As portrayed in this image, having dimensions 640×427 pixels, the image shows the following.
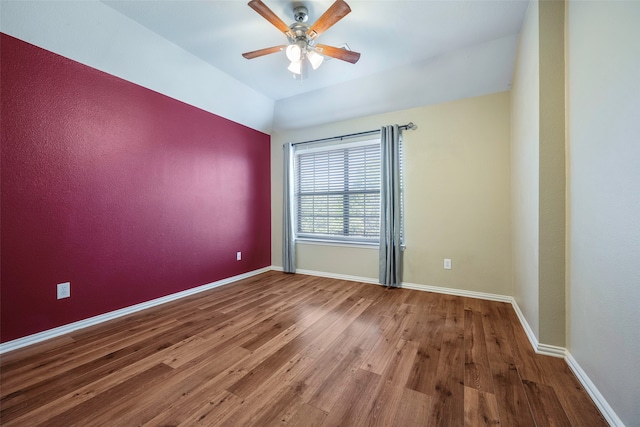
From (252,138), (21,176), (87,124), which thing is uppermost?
(252,138)

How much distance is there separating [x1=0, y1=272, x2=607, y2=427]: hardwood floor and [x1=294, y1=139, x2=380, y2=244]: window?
1.48m

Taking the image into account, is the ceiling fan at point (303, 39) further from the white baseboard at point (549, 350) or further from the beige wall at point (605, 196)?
the white baseboard at point (549, 350)

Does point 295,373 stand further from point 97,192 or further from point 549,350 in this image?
point 97,192

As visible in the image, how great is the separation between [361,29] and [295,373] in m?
2.87

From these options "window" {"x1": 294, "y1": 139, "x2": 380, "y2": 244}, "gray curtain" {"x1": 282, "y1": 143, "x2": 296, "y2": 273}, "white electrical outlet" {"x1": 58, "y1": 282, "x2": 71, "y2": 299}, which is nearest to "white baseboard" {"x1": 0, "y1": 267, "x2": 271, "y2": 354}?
"white electrical outlet" {"x1": 58, "y1": 282, "x2": 71, "y2": 299}

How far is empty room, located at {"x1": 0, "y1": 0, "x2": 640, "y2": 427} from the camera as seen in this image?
1.23m

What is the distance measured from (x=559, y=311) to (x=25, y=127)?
4.18m

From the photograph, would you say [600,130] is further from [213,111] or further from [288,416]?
[213,111]

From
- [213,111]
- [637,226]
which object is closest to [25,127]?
[213,111]

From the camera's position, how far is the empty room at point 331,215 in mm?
1229

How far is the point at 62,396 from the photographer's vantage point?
4.37 feet

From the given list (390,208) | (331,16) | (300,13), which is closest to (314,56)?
(300,13)

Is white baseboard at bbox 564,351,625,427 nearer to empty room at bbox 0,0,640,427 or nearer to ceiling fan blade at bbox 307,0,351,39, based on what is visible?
empty room at bbox 0,0,640,427

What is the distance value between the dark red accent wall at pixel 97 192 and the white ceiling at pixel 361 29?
610mm
